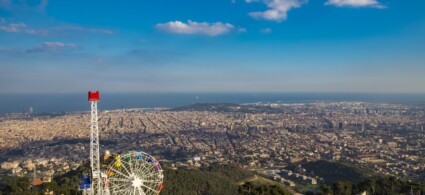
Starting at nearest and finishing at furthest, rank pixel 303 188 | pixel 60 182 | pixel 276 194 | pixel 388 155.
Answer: pixel 276 194, pixel 60 182, pixel 303 188, pixel 388 155

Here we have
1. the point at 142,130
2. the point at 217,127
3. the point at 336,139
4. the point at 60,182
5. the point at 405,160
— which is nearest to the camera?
the point at 60,182

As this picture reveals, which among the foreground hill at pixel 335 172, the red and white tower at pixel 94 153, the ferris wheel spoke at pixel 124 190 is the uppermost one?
the red and white tower at pixel 94 153

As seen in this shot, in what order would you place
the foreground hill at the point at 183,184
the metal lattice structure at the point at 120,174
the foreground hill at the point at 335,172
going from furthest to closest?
the foreground hill at the point at 335,172
the foreground hill at the point at 183,184
the metal lattice structure at the point at 120,174

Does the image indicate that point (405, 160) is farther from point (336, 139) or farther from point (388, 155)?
point (336, 139)

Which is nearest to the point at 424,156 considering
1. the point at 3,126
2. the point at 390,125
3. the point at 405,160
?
the point at 405,160

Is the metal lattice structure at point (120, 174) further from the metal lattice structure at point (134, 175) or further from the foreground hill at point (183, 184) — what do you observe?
the foreground hill at point (183, 184)

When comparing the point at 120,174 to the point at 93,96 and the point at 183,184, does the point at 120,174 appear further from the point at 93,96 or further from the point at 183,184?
the point at 183,184

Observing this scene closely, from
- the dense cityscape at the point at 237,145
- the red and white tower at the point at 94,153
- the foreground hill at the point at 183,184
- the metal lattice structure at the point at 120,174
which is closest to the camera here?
the red and white tower at the point at 94,153

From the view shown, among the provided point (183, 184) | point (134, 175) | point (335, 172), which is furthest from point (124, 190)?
point (335, 172)

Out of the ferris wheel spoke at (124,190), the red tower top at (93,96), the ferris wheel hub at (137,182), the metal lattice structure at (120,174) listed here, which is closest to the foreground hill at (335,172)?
the metal lattice structure at (120,174)
